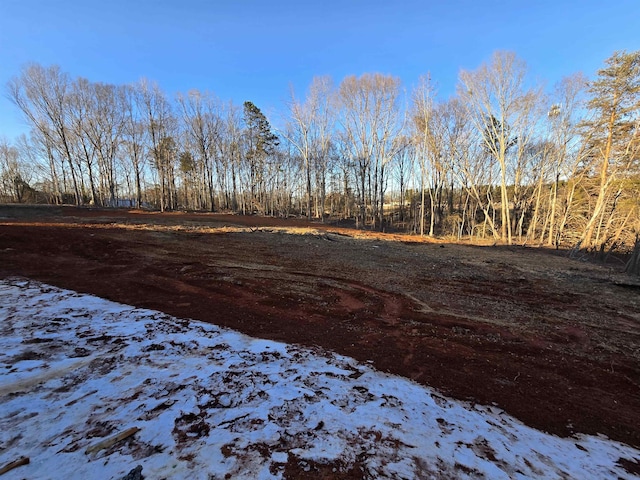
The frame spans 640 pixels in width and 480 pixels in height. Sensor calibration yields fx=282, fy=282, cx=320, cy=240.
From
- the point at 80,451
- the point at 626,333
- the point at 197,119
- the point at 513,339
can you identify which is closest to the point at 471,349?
the point at 513,339

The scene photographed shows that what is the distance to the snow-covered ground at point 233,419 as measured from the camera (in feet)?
7.13

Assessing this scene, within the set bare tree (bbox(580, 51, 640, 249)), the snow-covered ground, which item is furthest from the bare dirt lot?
bare tree (bbox(580, 51, 640, 249))

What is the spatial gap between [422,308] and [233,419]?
5352mm

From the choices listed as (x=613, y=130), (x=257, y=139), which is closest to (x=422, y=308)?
(x=613, y=130)

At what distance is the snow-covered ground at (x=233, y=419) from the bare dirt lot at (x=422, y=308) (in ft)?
1.85

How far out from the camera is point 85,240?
10.6 meters

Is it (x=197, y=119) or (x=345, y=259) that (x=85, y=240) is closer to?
(x=345, y=259)

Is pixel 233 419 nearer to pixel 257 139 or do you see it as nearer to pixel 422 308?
pixel 422 308

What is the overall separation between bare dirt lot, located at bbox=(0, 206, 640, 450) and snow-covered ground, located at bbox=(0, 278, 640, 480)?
56 cm

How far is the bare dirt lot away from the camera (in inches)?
155

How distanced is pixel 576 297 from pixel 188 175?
52.3m

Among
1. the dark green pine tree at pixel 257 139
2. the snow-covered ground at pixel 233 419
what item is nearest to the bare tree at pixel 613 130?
the snow-covered ground at pixel 233 419

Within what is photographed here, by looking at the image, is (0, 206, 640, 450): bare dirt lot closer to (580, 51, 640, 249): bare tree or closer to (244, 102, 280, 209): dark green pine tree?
(580, 51, 640, 249): bare tree

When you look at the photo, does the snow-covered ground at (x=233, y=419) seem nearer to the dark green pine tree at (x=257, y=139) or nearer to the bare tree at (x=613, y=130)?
the bare tree at (x=613, y=130)
